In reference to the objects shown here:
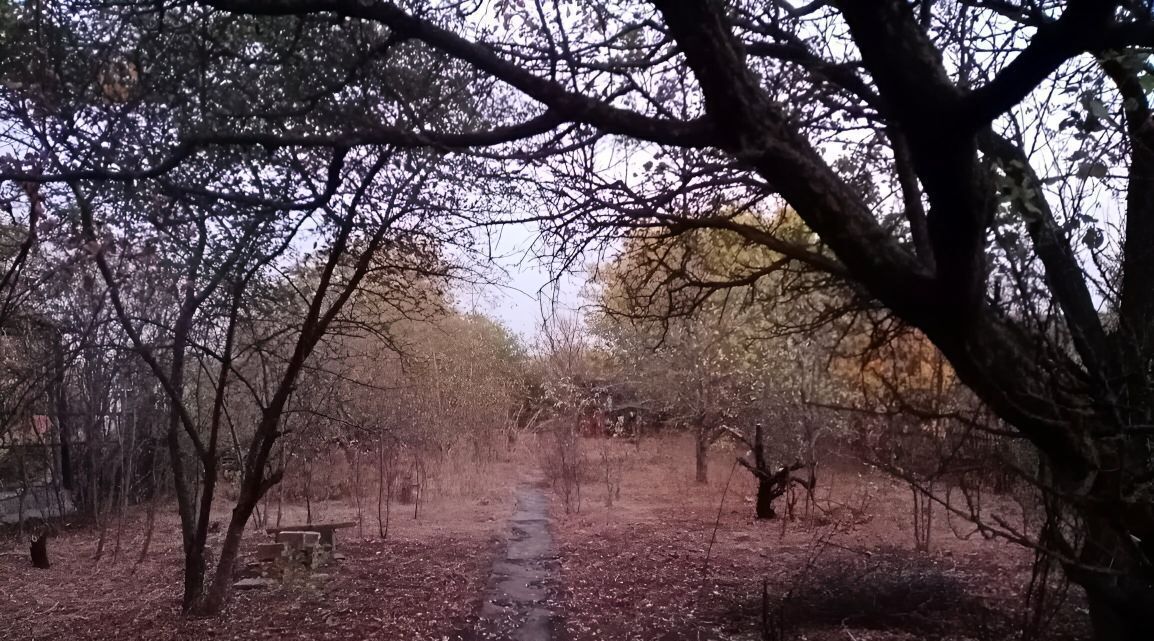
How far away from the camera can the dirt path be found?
6.27 meters

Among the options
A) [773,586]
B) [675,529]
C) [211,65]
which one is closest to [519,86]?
[211,65]

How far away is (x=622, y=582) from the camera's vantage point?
763cm

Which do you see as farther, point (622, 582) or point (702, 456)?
point (702, 456)

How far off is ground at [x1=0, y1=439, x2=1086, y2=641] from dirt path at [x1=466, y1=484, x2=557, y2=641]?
3.6 inches

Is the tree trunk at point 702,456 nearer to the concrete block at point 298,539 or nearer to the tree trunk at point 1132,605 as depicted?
the concrete block at point 298,539

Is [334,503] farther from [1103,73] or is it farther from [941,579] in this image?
[1103,73]

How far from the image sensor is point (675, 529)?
10.3 meters

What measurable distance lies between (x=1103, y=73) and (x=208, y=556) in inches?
344

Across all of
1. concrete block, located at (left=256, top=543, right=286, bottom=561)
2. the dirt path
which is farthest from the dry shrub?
concrete block, located at (left=256, top=543, right=286, bottom=561)

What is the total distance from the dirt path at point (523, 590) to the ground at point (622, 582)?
0.09m

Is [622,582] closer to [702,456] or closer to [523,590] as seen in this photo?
[523,590]

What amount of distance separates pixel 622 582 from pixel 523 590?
3.05 ft

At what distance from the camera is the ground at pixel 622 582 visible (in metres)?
6.02

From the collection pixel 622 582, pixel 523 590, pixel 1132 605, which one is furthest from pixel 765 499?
pixel 1132 605
